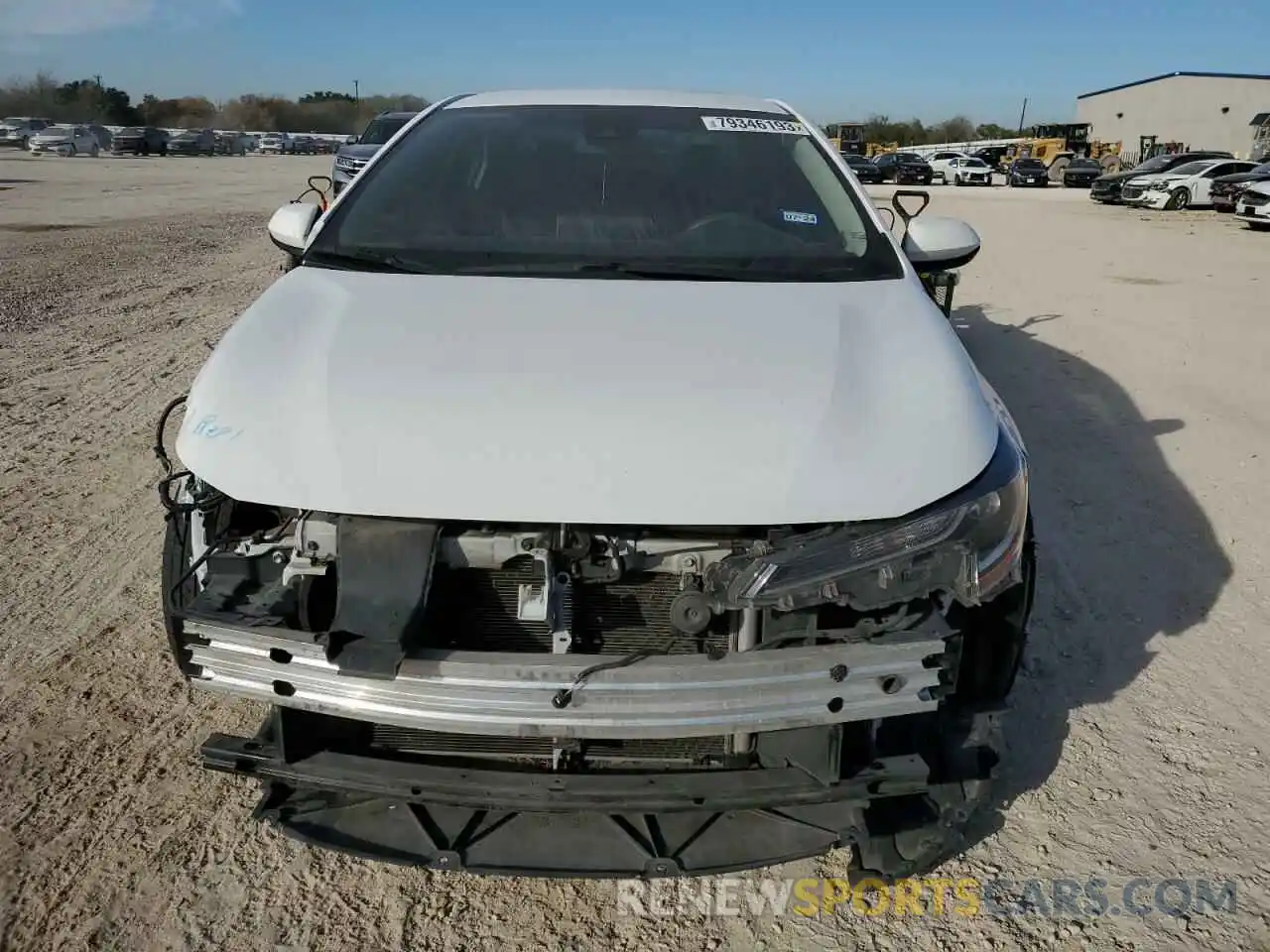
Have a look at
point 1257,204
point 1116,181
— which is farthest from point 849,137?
point 1257,204

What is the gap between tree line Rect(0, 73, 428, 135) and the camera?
73500 millimetres

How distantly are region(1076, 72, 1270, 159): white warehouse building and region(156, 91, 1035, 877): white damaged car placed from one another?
6180 centimetres

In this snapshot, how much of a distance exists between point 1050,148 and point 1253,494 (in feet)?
173

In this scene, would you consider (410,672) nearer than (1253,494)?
Yes

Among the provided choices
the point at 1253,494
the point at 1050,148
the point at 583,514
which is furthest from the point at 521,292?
the point at 1050,148

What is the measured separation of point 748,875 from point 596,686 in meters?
0.95

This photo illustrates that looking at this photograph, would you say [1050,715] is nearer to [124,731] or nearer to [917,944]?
[917,944]

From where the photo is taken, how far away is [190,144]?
52500mm

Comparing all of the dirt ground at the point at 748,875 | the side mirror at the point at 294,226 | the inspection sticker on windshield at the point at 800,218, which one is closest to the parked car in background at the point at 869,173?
the dirt ground at the point at 748,875

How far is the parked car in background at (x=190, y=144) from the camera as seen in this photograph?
52.3m

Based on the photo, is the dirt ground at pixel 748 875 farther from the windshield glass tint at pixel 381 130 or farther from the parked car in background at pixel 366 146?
the windshield glass tint at pixel 381 130

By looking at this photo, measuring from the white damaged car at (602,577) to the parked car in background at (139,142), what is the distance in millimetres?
55657

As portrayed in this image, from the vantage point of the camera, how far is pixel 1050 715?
3139mm

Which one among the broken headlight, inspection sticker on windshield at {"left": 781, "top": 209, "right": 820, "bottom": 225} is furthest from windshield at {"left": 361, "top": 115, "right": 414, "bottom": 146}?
the broken headlight
